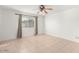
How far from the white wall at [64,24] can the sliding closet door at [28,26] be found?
26cm

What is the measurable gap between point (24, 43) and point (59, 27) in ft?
2.32

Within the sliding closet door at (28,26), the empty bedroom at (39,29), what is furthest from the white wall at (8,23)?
the sliding closet door at (28,26)

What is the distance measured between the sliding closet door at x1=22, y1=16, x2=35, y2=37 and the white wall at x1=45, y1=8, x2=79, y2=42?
0.86ft

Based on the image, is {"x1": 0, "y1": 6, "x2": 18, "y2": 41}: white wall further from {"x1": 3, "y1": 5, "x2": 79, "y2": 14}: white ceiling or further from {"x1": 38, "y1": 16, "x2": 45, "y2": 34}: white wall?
{"x1": 38, "y1": 16, "x2": 45, "y2": 34}: white wall

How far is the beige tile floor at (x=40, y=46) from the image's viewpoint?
1.56m

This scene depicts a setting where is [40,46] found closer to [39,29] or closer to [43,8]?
[39,29]

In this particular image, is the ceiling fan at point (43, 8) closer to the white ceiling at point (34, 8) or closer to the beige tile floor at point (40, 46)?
the white ceiling at point (34, 8)

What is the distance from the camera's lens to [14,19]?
163 cm

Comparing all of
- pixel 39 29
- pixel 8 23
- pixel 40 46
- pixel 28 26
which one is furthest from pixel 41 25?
pixel 8 23

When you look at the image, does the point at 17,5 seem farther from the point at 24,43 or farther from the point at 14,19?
the point at 24,43

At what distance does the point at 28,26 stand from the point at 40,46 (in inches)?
16.8

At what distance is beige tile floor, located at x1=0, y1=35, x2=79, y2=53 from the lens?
1.56 m

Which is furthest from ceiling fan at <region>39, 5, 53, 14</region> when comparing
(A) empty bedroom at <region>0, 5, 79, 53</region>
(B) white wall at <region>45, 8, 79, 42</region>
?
(B) white wall at <region>45, 8, 79, 42</region>
